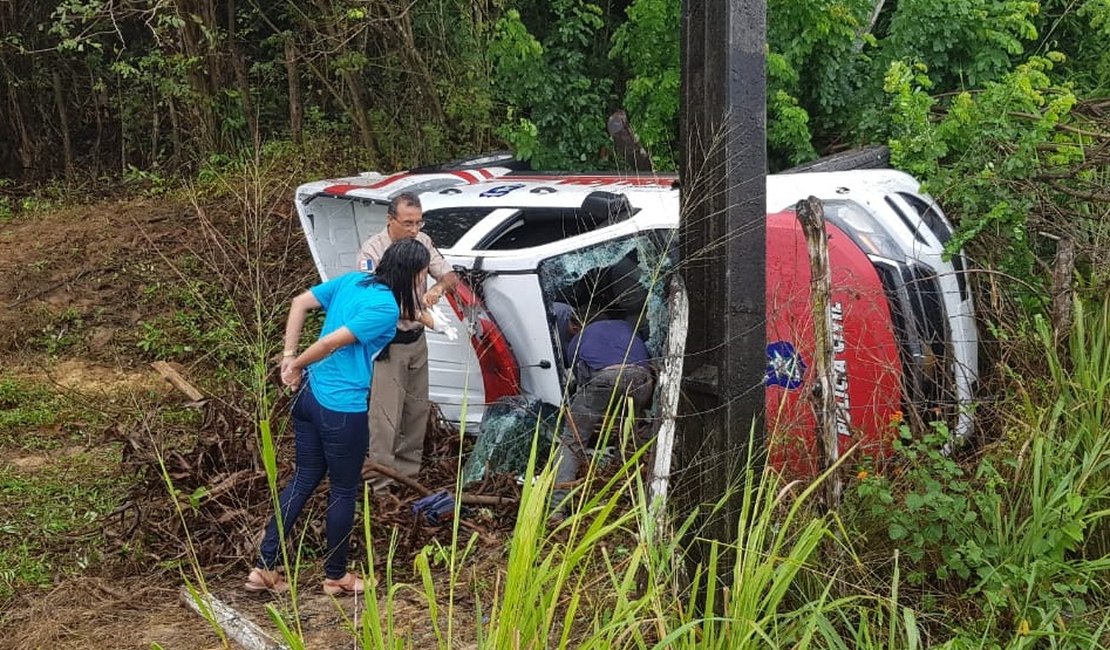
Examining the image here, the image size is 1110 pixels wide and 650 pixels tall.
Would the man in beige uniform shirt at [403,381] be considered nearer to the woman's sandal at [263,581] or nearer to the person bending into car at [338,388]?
the person bending into car at [338,388]

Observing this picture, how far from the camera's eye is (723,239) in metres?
3.22

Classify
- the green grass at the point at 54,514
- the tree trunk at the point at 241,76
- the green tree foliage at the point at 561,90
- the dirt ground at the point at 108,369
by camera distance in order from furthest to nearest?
the tree trunk at the point at 241,76 → the green tree foliage at the point at 561,90 → the green grass at the point at 54,514 → the dirt ground at the point at 108,369

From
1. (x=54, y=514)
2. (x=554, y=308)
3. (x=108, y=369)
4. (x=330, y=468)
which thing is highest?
(x=554, y=308)

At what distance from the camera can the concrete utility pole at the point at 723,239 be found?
3.18 metres

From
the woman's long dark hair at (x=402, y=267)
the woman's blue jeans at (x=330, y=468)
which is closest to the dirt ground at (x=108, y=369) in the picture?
the woman's blue jeans at (x=330, y=468)

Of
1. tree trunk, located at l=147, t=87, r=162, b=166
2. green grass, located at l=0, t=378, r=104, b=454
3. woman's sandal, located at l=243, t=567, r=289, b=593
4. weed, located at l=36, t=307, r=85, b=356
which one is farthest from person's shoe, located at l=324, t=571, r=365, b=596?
tree trunk, located at l=147, t=87, r=162, b=166

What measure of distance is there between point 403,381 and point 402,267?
1.40 m

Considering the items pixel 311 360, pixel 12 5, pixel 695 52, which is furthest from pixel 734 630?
pixel 12 5

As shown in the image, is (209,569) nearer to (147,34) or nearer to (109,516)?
(109,516)

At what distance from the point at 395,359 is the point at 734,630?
3.29 m

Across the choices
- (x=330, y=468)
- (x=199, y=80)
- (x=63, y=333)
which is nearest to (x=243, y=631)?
(x=330, y=468)

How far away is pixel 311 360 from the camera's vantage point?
3979mm

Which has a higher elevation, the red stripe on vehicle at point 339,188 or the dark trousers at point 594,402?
the red stripe on vehicle at point 339,188

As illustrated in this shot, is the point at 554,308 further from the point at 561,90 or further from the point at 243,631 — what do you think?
the point at 561,90
